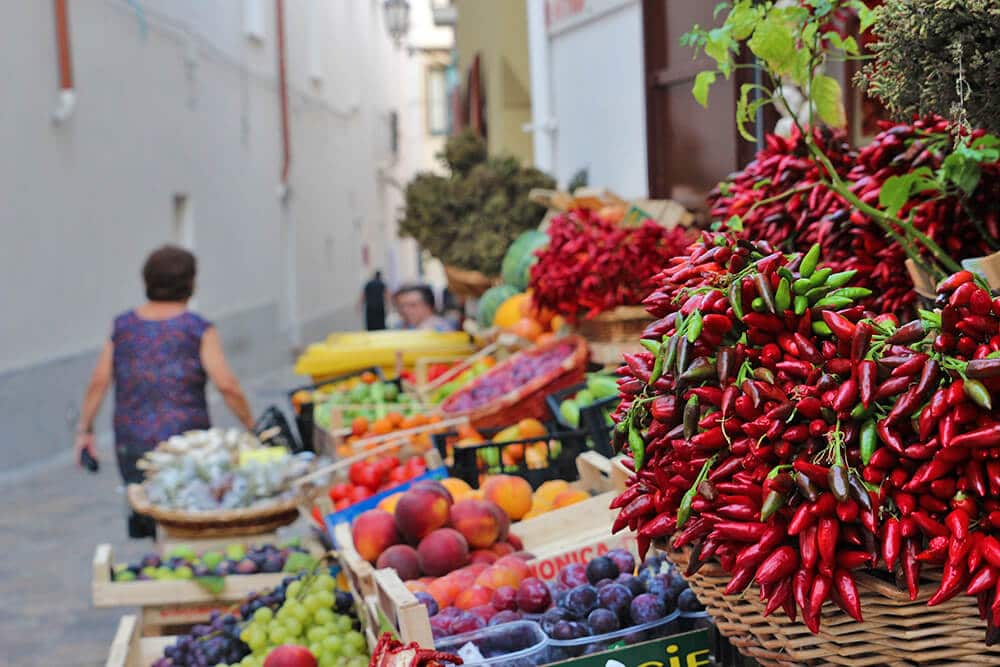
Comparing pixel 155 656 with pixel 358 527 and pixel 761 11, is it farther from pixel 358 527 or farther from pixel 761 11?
pixel 761 11

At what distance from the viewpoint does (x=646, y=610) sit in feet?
8.07

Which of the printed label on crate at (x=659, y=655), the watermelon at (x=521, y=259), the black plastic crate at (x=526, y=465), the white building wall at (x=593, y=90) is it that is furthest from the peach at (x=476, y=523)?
the watermelon at (x=521, y=259)

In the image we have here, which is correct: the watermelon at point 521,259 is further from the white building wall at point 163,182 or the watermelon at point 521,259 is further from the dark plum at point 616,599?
the white building wall at point 163,182

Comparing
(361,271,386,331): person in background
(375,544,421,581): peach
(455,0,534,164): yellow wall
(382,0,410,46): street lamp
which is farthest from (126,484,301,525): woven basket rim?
(382,0,410,46): street lamp

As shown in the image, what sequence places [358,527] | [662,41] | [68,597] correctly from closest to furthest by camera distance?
[358,527], [662,41], [68,597]

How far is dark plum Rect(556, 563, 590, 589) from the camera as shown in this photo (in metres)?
2.81

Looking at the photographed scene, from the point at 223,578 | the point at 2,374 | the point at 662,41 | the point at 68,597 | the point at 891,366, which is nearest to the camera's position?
the point at 891,366

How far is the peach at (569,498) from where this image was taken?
345cm

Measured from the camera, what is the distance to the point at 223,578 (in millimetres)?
4270

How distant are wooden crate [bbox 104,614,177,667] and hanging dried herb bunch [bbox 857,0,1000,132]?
2.46 m

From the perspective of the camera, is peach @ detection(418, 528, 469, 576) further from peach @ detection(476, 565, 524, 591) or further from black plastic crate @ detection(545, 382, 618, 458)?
black plastic crate @ detection(545, 382, 618, 458)

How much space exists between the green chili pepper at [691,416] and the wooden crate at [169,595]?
2.67 m

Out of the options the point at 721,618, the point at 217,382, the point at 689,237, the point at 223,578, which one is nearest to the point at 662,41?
the point at 689,237

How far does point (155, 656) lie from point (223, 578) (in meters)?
0.50
